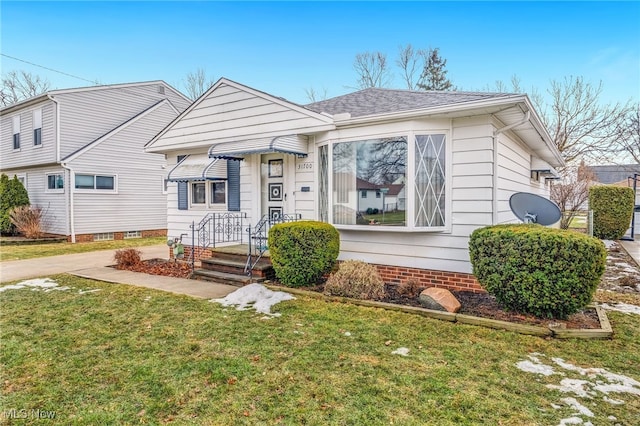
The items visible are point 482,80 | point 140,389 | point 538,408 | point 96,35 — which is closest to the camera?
point 538,408

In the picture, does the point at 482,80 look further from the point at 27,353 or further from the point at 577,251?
the point at 27,353

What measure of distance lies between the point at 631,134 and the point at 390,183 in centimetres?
2111

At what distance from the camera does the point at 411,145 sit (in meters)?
6.47

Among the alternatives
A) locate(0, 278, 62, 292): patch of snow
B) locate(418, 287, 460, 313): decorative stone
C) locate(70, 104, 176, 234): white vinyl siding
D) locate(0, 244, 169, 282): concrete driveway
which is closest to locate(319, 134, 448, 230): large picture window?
locate(418, 287, 460, 313): decorative stone

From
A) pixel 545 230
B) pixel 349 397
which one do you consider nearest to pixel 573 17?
pixel 545 230

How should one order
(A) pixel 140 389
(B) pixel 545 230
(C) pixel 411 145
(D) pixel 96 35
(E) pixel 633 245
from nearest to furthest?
1. (A) pixel 140 389
2. (B) pixel 545 230
3. (C) pixel 411 145
4. (E) pixel 633 245
5. (D) pixel 96 35

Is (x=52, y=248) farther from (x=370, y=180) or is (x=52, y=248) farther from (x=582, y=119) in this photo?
(x=582, y=119)

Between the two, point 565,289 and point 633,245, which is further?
point 633,245

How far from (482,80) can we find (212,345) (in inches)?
1059

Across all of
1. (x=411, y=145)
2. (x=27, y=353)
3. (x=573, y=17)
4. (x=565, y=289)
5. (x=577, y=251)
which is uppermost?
(x=573, y=17)

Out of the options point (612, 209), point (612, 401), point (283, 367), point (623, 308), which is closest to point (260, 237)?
point (283, 367)

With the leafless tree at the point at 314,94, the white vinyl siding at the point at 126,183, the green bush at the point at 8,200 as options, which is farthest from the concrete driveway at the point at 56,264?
the leafless tree at the point at 314,94

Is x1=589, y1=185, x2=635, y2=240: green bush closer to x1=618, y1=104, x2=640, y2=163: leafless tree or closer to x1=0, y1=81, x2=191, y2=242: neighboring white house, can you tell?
x1=618, y1=104, x2=640, y2=163: leafless tree

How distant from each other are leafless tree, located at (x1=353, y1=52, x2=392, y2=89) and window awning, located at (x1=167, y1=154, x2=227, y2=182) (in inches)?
832
